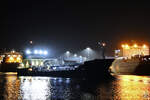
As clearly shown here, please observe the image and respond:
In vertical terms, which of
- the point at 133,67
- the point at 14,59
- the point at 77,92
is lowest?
the point at 77,92

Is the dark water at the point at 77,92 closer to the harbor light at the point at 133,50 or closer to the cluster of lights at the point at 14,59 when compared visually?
the harbor light at the point at 133,50

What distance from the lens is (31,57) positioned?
95.4m

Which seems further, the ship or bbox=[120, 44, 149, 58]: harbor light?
bbox=[120, 44, 149, 58]: harbor light

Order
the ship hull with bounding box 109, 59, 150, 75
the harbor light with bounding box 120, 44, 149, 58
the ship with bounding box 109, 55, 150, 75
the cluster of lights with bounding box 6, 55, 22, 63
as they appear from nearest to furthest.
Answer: the ship with bounding box 109, 55, 150, 75
the ship hull with bounding box 109, 59, 150, 75
the harbor light with bounding box 120, 44, 149, 58
the cluster of lights with bounding box 6, 55, 22, 63

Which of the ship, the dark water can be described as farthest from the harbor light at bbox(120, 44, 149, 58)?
the dark water

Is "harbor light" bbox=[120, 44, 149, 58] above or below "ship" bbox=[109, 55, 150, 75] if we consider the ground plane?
above

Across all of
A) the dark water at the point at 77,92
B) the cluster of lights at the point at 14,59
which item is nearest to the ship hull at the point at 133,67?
the dark water at the point at 77,92

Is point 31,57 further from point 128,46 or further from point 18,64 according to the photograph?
point 128,46

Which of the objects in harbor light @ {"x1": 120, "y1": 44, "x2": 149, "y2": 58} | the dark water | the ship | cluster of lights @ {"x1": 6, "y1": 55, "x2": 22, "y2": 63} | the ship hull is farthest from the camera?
cluster of lights @ {"x1": 6, "y1": 55, "x2": 22, "y2": 63}

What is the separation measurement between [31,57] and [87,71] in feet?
137

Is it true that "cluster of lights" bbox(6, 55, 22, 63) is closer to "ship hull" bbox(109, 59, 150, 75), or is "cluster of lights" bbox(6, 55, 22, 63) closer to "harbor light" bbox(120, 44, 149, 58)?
"ship hull" bbox(109, 59, 150, 75)

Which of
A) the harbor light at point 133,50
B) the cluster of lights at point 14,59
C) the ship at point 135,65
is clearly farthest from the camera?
the cluster of lights at point 14,59

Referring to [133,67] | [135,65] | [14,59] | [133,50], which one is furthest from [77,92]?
[14,59]

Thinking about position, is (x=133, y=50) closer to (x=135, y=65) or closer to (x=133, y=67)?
(x=133, y=67)
